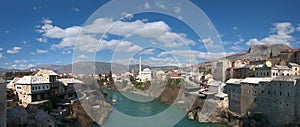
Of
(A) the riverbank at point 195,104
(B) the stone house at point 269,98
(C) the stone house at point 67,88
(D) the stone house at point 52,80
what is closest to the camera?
(B) the stone house at point 269,98

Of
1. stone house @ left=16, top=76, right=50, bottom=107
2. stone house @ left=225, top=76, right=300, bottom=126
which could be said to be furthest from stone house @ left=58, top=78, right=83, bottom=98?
stone house @ left=225, top=76, right=300, bottom=126

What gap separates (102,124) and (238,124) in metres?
5.91

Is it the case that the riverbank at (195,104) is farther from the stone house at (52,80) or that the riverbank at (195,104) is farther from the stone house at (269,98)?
the stone house at (52,80)

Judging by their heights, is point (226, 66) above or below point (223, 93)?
above

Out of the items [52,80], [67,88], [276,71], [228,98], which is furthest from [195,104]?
[52,80]

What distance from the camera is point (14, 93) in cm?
961

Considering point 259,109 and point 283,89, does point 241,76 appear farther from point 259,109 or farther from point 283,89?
point 283,89

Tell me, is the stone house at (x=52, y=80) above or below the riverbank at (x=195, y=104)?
above

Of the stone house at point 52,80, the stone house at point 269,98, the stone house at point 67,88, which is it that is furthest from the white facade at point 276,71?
the stone house at point 52,80

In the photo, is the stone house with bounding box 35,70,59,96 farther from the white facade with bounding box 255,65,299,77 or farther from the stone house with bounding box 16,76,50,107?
the white facade with bounding box 255,65,299,77

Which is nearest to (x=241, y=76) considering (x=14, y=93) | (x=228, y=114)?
(x=228, y=114)

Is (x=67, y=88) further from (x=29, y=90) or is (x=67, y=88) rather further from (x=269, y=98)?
(x=269, y=98)

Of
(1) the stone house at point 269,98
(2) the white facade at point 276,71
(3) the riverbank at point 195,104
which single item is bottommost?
(3) the riverbank at point 195,104

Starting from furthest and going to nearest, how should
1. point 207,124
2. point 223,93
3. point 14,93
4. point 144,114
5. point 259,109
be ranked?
point 144,114
point 223,93
point 207,124
point 259,109
point 14,93
